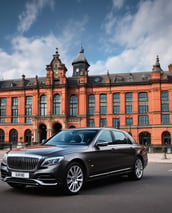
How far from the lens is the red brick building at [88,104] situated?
47.6 m

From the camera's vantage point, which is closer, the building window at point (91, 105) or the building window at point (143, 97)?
the building window at point (143, 97)

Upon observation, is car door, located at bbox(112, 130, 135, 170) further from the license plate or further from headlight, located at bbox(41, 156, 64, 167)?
the license plate

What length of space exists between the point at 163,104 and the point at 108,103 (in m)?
10.6

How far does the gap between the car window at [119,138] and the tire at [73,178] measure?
1.91 m

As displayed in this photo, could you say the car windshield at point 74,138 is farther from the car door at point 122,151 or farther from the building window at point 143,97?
the building window at point 143,97

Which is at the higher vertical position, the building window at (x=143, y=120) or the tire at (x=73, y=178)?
the building window at (x=143, y=120)

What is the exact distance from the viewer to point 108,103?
5053 centimetres

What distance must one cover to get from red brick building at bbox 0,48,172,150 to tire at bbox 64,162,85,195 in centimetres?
4203

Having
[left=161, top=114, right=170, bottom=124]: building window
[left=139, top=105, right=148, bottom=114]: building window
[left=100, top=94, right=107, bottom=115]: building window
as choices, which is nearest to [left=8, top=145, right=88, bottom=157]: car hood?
[left=161, top=114, right=170, bottom=124]: building window

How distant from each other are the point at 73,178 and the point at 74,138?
1.37 meters

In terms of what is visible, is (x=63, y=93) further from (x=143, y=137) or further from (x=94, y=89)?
(x=143, y=137)

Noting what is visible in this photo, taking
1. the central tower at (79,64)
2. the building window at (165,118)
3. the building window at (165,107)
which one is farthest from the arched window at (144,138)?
the central tower at (79,64)

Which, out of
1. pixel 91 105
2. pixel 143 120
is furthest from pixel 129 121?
pixel 91 105

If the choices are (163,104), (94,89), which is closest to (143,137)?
(163,104)
